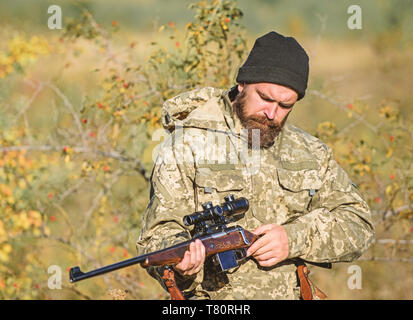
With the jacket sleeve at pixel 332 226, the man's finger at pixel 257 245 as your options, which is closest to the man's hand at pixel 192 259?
the man's finger at pixel 257 245

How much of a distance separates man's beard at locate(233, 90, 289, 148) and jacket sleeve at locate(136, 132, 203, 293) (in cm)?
42

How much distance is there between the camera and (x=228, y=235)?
3.59 metres

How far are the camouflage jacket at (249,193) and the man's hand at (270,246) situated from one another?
6 centimetres

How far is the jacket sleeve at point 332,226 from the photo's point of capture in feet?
12.4

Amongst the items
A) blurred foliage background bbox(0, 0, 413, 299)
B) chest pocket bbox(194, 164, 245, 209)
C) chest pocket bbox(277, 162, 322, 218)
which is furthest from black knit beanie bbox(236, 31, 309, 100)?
blurred foliage background bbox(0, 0, 413, 299)

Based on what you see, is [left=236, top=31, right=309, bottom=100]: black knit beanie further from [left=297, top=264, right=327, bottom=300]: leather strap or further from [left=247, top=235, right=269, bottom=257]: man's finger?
[left=297, top=264, right=327, bottom=300]: leather strap

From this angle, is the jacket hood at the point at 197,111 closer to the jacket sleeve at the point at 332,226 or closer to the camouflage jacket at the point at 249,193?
the camouflage jacket at the point at 249,193

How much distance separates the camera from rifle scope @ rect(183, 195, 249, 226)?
351cm

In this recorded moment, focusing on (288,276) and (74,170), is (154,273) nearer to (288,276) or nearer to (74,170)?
(288,276)

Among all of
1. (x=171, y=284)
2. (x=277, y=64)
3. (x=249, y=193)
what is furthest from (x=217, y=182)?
(x=277, y=64)

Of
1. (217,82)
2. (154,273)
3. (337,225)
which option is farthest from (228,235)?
(217,82)

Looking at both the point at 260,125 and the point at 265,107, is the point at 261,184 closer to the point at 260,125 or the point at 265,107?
the point at 260,125

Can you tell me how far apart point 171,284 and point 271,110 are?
4.14ft

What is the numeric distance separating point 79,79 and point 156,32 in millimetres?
1326
